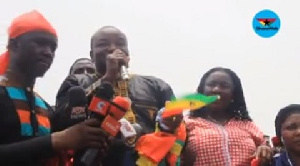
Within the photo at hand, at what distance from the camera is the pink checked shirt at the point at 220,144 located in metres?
3.20

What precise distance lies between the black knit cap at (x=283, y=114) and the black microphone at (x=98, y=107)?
5.39 feet

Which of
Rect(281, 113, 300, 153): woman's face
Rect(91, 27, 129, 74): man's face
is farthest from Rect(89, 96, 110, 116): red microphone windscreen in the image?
Rect(281, 113, 300, 153): woman's face

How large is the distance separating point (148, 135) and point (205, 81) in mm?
1027

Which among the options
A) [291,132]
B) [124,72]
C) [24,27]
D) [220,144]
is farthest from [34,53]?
[291,132]

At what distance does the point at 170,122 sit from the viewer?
266cm

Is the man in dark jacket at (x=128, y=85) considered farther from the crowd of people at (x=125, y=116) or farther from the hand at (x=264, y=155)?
the hand at (x=264, y=155)

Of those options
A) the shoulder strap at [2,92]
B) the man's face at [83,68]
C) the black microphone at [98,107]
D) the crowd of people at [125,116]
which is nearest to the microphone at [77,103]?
the crowd of people at [125,116]

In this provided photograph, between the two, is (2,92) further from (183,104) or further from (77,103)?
(183,104)

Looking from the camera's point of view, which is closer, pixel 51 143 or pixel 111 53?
pixel 51 143

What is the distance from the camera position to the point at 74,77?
2932mm

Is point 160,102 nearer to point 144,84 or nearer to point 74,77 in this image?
point 144,84

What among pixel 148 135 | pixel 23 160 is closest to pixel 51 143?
pixel 23 160

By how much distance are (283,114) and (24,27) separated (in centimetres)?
180

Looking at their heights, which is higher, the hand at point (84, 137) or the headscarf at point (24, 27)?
the headscarf at point (24, 27)
